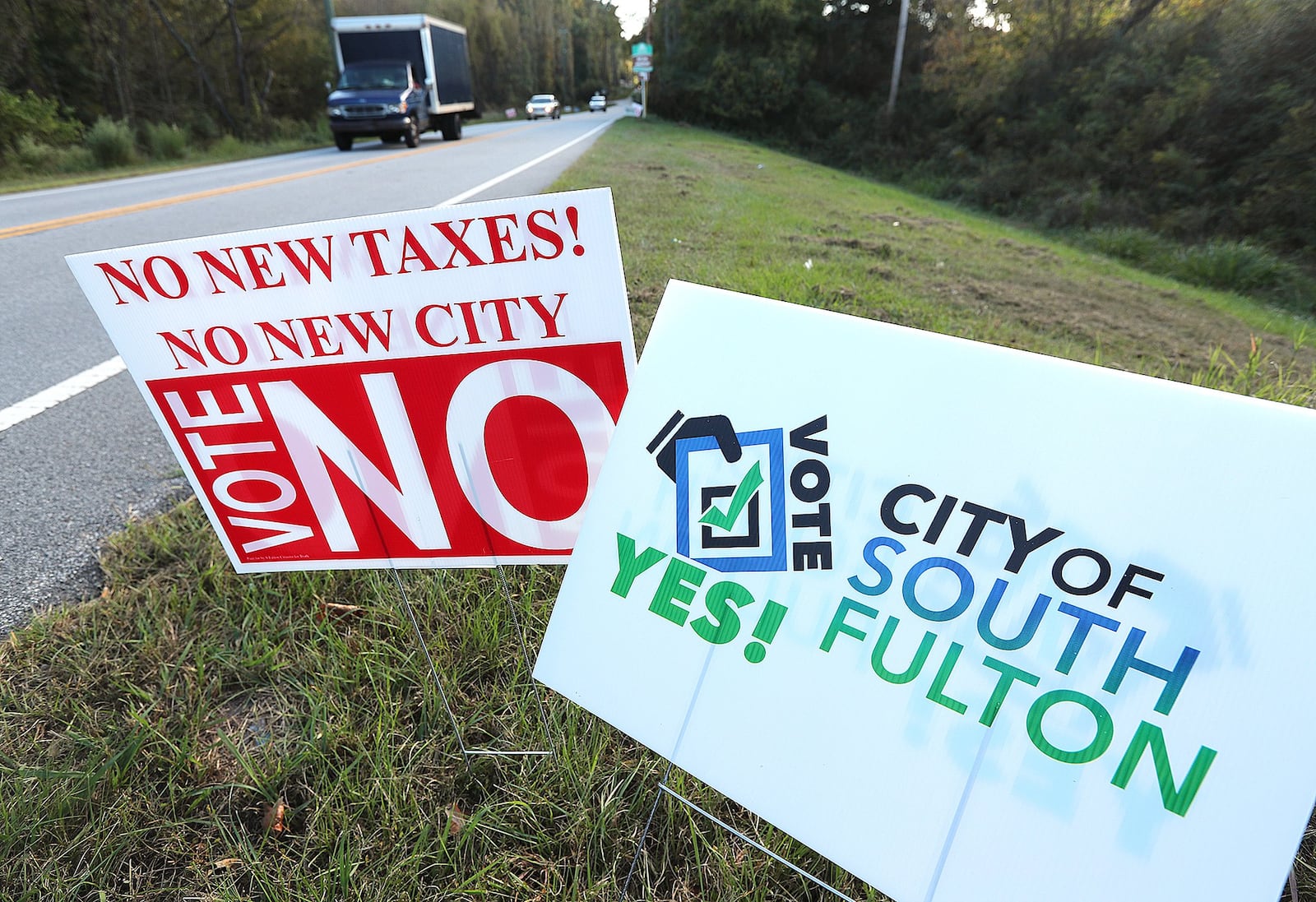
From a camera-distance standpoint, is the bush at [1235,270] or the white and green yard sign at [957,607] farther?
the bush at [1235,270]

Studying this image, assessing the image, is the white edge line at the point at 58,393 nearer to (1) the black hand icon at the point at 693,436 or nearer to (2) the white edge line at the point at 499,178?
(2) the white edge line at the point at 499,178

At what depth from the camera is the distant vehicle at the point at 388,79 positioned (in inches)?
656

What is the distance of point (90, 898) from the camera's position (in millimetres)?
1229

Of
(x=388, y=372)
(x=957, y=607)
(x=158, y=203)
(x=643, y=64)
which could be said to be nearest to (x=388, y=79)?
(x=158, y=203)

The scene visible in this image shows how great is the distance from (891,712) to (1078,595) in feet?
0.95

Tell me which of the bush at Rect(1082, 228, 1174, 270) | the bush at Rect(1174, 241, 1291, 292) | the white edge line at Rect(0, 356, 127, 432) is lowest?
the bush at Rect(1082, 228, 1174, 270)

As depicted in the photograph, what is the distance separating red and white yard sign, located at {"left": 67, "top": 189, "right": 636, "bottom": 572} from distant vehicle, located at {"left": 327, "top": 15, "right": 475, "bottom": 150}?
57.9 feet

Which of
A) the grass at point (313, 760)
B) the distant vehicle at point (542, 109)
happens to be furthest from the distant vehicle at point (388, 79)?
the distant vehicle at point (542, 109)

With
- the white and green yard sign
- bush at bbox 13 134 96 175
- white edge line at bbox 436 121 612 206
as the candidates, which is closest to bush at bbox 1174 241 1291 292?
white edge line at bbox 436 121 612 206

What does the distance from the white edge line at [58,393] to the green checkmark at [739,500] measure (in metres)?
2.92

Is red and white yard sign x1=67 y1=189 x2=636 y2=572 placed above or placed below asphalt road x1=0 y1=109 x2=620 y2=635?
above

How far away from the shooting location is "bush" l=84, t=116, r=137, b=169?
15.3m

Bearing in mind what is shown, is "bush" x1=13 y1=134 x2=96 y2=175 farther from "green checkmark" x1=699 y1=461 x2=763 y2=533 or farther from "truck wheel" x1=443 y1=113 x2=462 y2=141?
"green checkmark" x1=699 y1=461 x2=763 y2=533

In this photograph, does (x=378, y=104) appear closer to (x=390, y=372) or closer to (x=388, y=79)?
(x=388, y=79)
